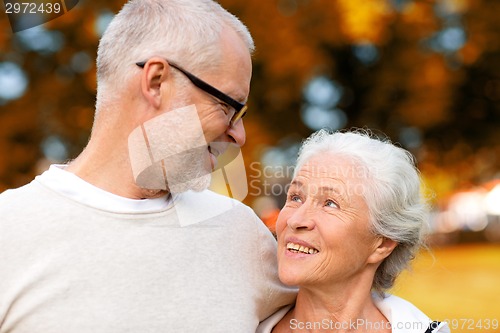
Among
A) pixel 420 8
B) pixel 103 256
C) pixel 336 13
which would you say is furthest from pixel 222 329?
pixel 420 8

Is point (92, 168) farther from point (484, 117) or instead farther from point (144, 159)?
point (484, 117)

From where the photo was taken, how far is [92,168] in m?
2.57

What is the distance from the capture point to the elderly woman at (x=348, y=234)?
2.79 metres

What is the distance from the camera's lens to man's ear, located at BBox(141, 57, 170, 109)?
2559 millimetres

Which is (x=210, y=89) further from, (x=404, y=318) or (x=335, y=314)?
(x=404, y=318)

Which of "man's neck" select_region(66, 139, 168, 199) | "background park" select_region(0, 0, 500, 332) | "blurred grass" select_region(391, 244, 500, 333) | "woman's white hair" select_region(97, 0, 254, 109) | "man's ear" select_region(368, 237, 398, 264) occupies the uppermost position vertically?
"woman's white hair" select_region(97, 0, 254, 109)

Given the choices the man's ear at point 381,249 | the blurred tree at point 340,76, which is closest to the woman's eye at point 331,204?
the man's ear at point 381,249

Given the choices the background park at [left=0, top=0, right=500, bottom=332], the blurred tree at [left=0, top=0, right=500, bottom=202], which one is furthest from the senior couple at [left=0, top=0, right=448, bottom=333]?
the blurred tree at [left=0, top=0, right=500, bottom=202]

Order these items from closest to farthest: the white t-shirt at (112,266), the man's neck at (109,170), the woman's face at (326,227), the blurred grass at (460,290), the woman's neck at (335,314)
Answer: the white t-shirt at (112,266) < the man's neck at (109,170) < the woman's face at (326,227) < the woman's neck at (335,314) < the blurred grass at (460,290)

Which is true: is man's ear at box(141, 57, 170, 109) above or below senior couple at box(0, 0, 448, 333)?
above

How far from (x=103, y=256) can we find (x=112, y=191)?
24cm

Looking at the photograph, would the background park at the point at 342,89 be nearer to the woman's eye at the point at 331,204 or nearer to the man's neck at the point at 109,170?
the woman's eye at the point at 331,204

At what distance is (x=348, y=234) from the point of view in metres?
2.81

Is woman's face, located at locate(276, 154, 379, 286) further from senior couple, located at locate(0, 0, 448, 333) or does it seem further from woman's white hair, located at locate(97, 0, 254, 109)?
woman's white hair, located at locate(97, 0, 254, 109)
